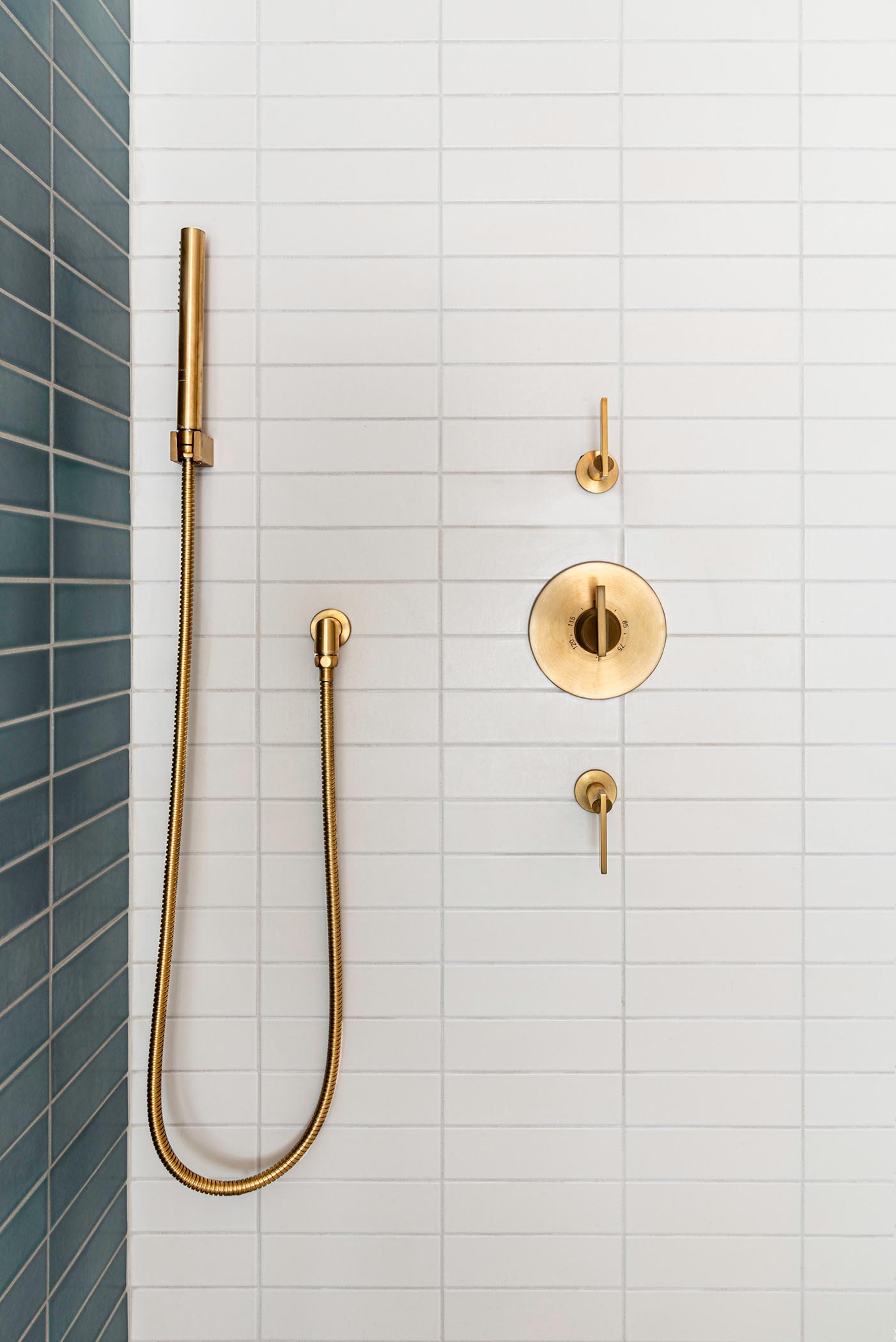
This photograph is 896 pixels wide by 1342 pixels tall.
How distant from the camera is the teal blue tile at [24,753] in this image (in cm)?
89

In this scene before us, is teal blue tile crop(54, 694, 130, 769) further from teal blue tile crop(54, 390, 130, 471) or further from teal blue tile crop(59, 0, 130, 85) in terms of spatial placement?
teal blue tile crop(59, 0, 130, 85)

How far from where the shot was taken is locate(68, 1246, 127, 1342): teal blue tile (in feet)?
3.54

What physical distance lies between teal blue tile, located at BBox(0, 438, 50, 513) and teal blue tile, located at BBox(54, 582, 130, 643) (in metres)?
0.10

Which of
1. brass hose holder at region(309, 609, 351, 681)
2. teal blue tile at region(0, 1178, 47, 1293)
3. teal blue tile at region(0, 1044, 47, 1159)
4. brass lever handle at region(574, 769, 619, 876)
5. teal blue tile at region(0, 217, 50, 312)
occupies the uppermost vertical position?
teal blue tile at region(0, 217, 50, 312)

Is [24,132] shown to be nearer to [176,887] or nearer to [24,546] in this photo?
[24,546]

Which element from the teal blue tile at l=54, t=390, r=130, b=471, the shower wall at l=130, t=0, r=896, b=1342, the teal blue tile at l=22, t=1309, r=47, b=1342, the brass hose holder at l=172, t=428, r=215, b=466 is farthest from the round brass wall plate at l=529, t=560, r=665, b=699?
the teal blue tile at l=22, t=1309, r=47, b=1342

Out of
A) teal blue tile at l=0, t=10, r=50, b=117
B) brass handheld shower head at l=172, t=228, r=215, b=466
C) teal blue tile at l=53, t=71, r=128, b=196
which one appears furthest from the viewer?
brass handheld shower head at l=172, t=228, r=215, b=466

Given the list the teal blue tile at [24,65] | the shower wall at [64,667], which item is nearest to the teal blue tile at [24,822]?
the shower wall at [64,667]

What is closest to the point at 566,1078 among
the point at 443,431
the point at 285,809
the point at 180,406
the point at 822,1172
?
the point at 822,1172

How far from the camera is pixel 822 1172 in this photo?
1202 mm

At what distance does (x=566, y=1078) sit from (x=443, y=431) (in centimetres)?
89

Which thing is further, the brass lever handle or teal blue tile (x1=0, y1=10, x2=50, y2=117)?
the brass lever handle

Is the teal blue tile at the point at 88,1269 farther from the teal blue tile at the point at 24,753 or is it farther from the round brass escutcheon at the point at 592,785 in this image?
the round brass escutcheon at the point at 592,785

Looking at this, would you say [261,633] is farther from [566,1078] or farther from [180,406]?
[566,1078]
